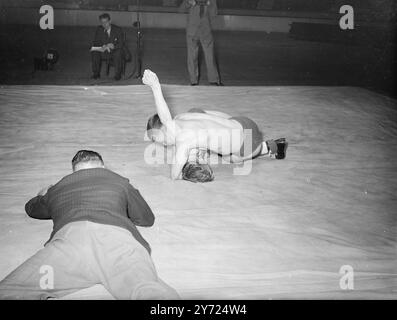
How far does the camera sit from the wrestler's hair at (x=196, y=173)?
283cm

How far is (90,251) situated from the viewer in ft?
5.55

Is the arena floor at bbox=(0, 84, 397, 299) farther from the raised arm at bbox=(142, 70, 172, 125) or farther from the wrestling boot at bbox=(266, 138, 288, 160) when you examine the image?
the raised arm at bbox=(142, 70, 172, 125)

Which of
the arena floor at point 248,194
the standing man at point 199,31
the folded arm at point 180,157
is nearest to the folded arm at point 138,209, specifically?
the arena floor at point 248,194

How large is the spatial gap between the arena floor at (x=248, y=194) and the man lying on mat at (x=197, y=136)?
11 cm

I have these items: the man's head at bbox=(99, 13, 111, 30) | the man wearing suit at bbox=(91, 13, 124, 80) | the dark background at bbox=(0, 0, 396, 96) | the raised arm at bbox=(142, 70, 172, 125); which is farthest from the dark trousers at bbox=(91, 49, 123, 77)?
the raised arm at bbox=(142, 70, 172, 125)

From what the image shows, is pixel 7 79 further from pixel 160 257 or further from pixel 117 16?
pixel 117 16

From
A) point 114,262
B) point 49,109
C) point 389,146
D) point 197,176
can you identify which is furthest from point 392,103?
point 114,262

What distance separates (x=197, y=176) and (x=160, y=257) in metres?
0.89

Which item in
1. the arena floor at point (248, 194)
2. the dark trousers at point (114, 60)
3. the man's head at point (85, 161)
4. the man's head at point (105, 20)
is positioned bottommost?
the arena floor at point (248, 194)

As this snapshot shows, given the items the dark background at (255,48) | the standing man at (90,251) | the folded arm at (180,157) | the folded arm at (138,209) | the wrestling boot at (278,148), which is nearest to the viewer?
the standing man at (90,251)

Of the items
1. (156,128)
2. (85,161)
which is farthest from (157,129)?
Result: (85,161)

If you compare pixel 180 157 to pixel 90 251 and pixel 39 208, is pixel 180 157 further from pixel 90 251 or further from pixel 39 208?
pixel 90 251

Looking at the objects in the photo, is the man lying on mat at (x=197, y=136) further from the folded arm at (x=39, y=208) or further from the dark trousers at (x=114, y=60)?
the dark trousers at (x=114, y=60)

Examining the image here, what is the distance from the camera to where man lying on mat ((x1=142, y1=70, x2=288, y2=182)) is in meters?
2.74
